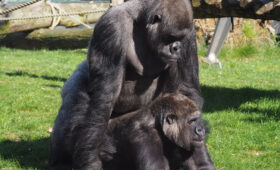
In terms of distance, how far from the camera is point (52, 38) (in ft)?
44.1

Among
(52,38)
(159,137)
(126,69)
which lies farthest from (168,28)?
(52,38)

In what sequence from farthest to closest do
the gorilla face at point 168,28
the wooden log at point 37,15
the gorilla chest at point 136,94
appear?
the wooden log at point 37,15 < the gorilla chest at point 136,94 < the gorilla face at point 168,28

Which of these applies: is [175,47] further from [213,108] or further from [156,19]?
[213,108]

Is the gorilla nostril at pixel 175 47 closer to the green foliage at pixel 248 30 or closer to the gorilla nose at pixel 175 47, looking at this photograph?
the gorilla nose at pixel 175 47

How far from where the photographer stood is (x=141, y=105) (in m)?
4.16

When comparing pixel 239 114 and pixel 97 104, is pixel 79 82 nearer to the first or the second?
pixel 97 104

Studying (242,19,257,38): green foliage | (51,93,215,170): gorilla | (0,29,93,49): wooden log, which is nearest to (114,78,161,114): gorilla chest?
(51,93,215,170): gorilla

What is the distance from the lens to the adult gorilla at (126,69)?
12.0ft

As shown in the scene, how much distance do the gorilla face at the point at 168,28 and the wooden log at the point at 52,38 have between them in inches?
394

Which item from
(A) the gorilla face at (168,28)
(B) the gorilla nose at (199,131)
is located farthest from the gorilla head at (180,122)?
(A) the gorilla face at (168,28)

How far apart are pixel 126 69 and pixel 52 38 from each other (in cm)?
992

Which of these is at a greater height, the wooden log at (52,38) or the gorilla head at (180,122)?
the gorilla head at (180,122)

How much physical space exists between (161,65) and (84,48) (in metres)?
10.3

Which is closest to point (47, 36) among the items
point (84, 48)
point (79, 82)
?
point (84, 48)
